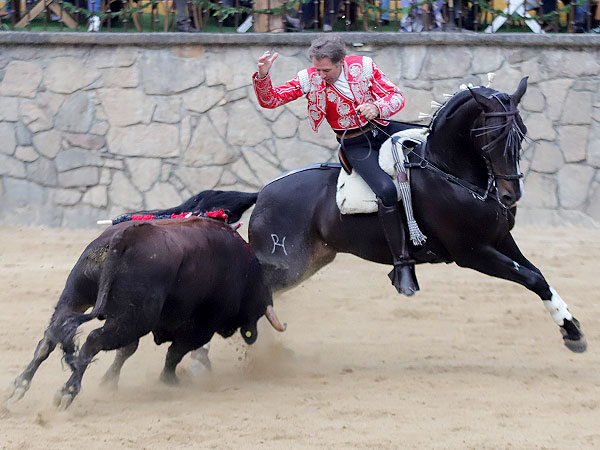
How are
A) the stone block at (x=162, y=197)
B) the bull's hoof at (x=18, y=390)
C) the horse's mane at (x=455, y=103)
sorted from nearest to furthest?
the bull's hoof at (x=18, y=390)
the horse's mane at (x=455, y=103)
the stone block at (x=162, y=197)

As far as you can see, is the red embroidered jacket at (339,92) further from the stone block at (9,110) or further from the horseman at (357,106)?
the stone block at (9,110)

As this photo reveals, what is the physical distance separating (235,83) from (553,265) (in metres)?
3.55

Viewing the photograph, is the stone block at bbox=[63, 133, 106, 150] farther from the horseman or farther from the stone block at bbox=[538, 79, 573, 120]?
the stone block at bbox=[538, 79, 573, 120]

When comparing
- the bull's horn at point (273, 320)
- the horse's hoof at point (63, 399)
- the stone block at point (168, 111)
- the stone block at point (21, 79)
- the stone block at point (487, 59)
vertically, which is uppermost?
the stone block at point (487, 59)

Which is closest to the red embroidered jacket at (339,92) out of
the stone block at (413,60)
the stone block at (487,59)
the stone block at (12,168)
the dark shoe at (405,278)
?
the dark shoe at (405,278)

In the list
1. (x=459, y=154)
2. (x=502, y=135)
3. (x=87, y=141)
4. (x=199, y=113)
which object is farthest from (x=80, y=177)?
(x=502, y=135)

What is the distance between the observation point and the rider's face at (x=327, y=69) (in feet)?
18.1

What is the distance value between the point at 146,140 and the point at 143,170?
0.30 metres

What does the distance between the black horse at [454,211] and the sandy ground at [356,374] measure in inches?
20.7

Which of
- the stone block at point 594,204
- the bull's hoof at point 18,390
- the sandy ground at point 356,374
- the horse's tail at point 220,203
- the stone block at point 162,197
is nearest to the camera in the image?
the sandy ground at point 356,374

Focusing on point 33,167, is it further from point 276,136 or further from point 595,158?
point 595,158

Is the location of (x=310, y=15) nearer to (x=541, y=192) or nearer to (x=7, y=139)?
(x=541, y=192)

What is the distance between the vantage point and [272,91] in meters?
5.77

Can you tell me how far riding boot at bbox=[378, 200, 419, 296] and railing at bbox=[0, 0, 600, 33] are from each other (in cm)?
409
